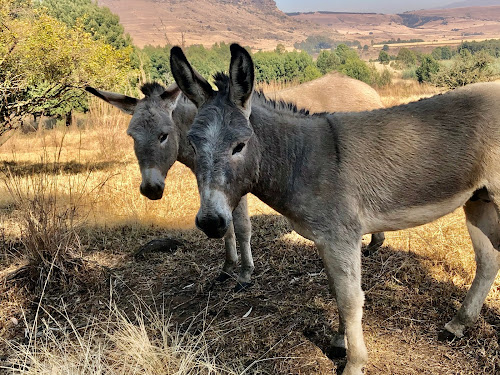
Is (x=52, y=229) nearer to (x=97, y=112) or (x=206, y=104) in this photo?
(x=206, y=104)

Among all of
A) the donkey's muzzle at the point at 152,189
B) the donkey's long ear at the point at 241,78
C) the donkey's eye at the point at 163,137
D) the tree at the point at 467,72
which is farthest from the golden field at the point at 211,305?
the tree at the point at 467,72

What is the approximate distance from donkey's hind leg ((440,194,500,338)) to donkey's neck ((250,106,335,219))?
1.54m

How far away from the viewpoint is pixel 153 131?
4055 mm

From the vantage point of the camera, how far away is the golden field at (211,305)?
9.48 ft

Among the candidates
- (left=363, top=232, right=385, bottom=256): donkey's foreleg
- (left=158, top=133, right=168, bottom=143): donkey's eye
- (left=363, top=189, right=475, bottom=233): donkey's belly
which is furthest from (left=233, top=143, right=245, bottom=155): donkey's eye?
(left=363, top=232, right=385, bottom=256): donkey's foreleg

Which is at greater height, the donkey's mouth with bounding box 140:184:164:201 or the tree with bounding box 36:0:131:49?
the tree with bounding box 36:0:131:49

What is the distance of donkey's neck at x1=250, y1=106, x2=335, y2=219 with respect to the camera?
2.55m

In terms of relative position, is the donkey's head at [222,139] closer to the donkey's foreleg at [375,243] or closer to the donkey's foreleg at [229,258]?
the donkey's foreleg at [229,258]

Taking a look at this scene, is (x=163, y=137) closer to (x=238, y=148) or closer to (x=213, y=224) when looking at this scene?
(x=238, y=148)

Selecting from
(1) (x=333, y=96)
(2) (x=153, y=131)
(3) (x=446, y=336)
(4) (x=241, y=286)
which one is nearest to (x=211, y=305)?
(4) (x=241, y=286)

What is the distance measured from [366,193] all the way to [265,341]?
161 cm

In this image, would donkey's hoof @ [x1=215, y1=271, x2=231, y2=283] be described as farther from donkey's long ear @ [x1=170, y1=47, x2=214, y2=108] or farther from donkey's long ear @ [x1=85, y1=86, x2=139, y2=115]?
donkey's long ear @ [x1=170, y1=47, x2=214, y2=108]

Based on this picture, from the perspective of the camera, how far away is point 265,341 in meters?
3.30

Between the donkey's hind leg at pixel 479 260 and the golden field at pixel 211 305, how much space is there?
139 millimetres
